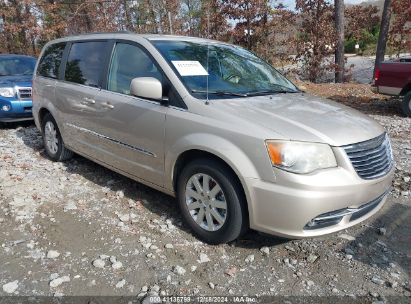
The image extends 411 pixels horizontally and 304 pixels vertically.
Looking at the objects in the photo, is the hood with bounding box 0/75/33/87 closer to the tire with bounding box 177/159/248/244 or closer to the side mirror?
the side mirror

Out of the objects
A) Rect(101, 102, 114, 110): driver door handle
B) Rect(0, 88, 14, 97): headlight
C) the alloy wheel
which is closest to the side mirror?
Rect(101, 102, 114, 110): driver door handle

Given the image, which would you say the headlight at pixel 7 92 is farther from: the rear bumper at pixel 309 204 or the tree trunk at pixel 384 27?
the tree trunk at pixel 384 27

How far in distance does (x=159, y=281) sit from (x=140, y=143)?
1438mm

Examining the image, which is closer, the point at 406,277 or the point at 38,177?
the point at 406,277

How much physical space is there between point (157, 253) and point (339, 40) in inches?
519

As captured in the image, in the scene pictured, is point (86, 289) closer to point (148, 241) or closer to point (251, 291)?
point (148, 241)

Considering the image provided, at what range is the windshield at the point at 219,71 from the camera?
3.69 meters

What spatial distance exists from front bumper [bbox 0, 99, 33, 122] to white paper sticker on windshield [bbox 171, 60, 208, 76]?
17.3 feet

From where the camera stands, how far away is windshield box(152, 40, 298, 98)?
3691mm

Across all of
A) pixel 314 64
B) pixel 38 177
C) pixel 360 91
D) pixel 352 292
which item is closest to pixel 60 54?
pixel 38 177

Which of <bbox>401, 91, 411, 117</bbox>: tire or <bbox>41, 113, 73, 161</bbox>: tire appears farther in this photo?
<bbox>401, 91, 411, 117</bbox>: tire

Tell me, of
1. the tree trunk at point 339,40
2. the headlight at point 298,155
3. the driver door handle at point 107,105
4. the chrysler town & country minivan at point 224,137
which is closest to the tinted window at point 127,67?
the chrysler town & country minivan at point 224,137

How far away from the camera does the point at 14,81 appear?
803 cm

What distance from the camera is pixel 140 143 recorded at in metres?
3.94
